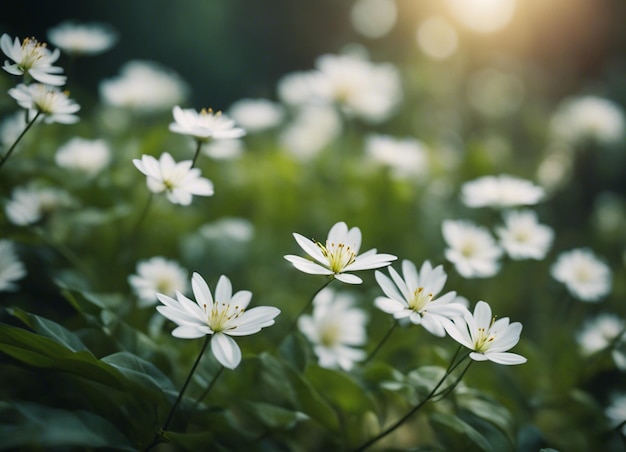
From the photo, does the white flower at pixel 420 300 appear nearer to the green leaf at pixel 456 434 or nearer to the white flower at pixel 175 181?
the green leaf at pixel 456 434

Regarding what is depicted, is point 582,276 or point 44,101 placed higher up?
point 582,276

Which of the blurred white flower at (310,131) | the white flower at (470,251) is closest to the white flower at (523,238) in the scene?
the white flower at (470,251)

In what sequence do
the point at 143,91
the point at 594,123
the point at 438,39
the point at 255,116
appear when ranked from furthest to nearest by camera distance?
the point at 438,39 < the point at 594,123 < the point at 255,116 < the point at 143,91

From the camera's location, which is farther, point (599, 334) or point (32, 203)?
point (599, 334)

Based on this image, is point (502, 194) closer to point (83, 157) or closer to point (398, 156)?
point (398, 156)

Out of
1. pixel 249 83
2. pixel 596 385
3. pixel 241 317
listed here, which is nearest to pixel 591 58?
pixel 249 83

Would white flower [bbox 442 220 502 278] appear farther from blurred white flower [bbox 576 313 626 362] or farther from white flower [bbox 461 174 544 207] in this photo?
blurred white flower [bbox 576 313 626 362]

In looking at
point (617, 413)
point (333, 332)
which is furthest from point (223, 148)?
point (617, 413)

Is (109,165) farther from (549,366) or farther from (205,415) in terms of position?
(549,366)

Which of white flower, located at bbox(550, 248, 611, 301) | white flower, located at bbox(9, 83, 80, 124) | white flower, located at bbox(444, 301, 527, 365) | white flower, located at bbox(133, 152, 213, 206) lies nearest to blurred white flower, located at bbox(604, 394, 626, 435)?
white flower, located at bbox(550, 248, 611, 301)

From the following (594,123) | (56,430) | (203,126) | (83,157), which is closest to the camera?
(56,430)
